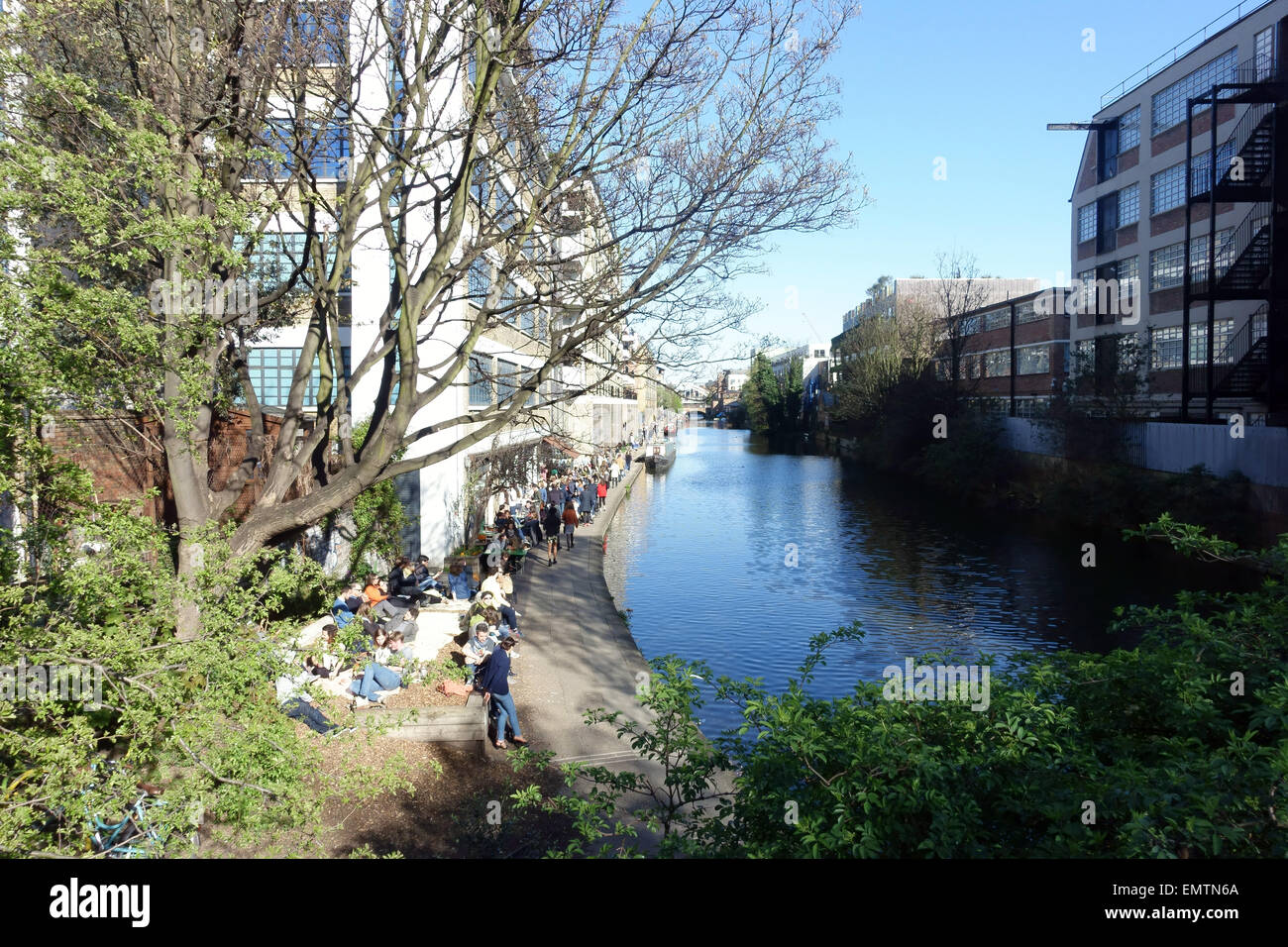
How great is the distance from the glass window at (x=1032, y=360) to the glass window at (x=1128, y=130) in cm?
1065

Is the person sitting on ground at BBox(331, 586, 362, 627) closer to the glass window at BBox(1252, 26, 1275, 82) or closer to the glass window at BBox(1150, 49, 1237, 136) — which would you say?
the glass window at BBox(1150, 49, 1237, 136)

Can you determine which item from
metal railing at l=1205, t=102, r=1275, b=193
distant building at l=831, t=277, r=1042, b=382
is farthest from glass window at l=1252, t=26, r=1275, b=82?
distant building at l=831, t=277, r=1042, b=382

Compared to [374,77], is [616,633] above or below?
below

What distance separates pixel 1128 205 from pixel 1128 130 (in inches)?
130

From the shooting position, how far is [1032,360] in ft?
168

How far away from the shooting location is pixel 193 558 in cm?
742

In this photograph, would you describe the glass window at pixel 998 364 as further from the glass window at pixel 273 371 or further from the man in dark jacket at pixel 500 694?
the man in dark jacket at pixel 500 694

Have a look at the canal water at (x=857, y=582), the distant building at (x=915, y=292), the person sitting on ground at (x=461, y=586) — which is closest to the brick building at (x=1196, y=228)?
the canal water at (x=857, y=582)

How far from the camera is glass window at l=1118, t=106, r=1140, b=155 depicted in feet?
133

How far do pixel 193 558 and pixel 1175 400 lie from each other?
127 feet

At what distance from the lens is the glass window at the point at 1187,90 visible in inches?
1298
